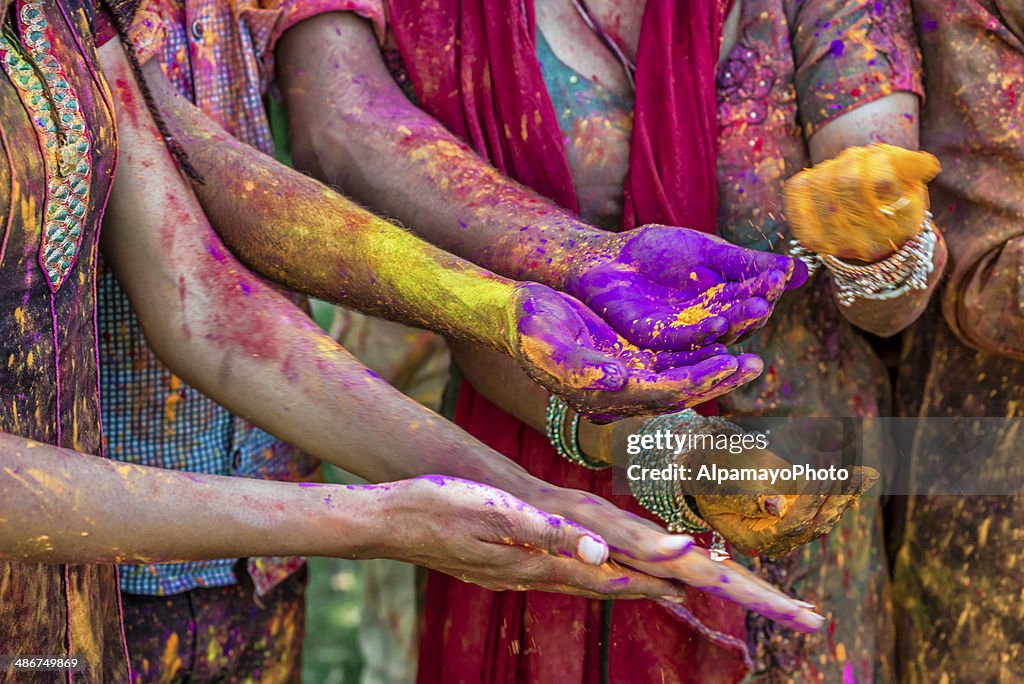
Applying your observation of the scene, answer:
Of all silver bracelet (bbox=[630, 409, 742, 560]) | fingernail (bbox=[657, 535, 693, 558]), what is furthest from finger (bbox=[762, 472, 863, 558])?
fingernail (bbox=[657, 535, 693, 558])

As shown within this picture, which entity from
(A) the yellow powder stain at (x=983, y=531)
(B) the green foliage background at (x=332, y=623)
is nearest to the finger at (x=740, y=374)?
(A) the yellow powder stain at (x=983, y=531)

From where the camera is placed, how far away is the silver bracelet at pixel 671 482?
1492mm

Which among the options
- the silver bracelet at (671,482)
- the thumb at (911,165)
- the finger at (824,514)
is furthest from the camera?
the silver bracelet at (671,482)

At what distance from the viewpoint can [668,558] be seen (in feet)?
4.13

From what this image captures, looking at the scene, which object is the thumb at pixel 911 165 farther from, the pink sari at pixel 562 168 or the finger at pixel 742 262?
the pink sari at pixel 562 168

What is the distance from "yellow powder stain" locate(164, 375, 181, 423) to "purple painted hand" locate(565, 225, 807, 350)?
0.54m

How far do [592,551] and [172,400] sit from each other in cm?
64

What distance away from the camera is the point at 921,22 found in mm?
Answer: 1618

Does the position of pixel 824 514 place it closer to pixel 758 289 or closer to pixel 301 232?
pixel 758 289

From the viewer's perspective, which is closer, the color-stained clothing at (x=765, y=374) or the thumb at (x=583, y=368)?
the thumb at (x=583, y=368)

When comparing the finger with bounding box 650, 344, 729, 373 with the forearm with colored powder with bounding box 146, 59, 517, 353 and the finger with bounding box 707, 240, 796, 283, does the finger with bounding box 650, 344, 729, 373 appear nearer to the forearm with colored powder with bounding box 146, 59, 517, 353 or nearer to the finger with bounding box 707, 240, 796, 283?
the finger with bounding box 707, 240, 796, 283

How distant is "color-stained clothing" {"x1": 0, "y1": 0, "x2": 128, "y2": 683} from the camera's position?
108cm

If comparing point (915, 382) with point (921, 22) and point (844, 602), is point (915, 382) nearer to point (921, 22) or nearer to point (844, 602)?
point (844, 602)

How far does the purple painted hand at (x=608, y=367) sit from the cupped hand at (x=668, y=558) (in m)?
0.14
